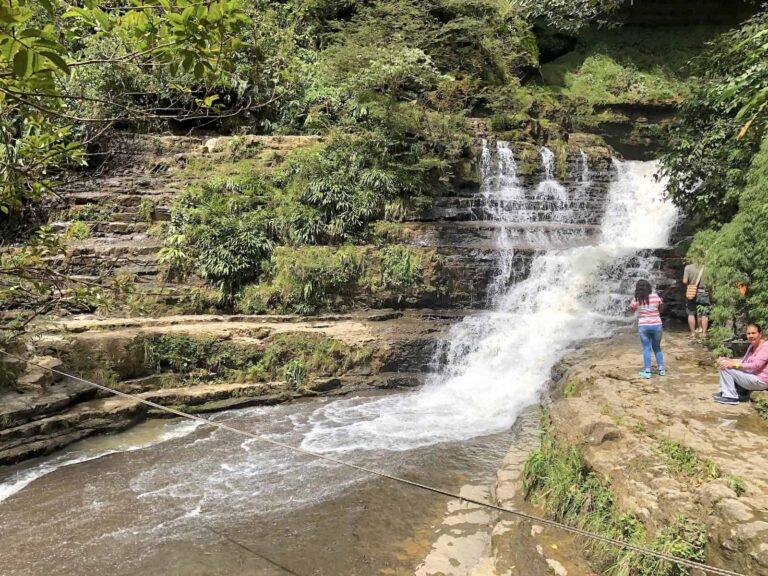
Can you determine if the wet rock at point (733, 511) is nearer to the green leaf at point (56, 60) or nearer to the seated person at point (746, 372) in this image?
the seated person at point (746, 372)

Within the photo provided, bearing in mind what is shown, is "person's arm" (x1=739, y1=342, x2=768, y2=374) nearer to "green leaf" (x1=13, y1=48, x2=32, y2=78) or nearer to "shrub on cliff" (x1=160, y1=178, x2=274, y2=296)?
"green leaf" (x1=13, y1=48, x2=32, y2=78)

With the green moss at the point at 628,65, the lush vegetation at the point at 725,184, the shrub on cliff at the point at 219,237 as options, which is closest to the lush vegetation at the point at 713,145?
the lush vegetation at the point at 725,184

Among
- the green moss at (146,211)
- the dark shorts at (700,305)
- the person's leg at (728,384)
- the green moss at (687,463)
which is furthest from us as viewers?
the green moss at (146,211)

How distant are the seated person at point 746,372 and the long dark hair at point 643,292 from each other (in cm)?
131

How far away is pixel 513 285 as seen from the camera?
1138 cm

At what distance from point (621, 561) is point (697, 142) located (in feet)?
28.9

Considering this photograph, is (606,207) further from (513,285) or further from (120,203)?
(120,203)

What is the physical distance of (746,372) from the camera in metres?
5.39

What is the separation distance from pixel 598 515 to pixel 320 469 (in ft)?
11.0

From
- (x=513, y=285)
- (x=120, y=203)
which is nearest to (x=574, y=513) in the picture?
(x=513, y=285)

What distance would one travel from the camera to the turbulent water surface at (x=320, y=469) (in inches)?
181

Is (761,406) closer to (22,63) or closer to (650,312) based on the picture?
(650,312)

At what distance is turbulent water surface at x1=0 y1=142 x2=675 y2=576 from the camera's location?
15.1 feet

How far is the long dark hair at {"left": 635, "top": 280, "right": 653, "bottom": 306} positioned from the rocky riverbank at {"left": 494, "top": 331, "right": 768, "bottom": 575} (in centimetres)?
103
